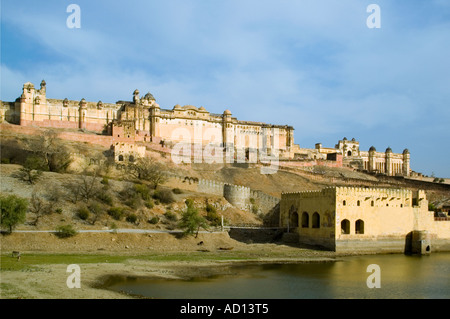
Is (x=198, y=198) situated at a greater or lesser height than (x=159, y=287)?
greater

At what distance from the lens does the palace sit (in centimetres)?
6278

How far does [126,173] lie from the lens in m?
47.8

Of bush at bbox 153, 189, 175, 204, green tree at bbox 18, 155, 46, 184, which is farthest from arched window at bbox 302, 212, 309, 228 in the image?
green tree at bbox 18, 155, 46, 184

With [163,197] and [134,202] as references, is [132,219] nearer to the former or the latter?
[134,202]

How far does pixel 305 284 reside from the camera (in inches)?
910

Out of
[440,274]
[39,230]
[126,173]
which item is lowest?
[440,274]

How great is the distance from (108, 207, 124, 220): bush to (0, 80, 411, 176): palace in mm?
16163

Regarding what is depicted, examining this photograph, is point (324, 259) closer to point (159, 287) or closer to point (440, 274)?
point (440, 274)

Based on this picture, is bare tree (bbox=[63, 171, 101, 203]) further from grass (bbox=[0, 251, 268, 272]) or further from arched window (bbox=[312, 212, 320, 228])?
arched window (bbox=[312, 212, 320, 228])

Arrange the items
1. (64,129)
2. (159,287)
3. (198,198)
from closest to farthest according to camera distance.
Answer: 1. (159,287)
2. (198,198)
3. (64,129)

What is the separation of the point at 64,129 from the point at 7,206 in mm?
34708

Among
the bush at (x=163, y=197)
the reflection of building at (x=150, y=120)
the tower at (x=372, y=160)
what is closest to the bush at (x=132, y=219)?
the bush at (x=163, y=197)

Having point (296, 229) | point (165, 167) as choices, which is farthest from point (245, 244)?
point (165, 167)

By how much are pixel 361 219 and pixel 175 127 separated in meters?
39.6
